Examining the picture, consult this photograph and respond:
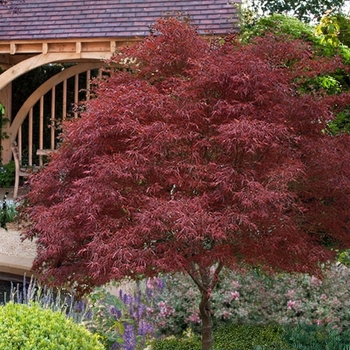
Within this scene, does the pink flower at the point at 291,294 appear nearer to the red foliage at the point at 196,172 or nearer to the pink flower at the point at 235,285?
the pink flower at the point at 235,285

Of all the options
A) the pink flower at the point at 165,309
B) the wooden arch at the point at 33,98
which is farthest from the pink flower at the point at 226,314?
the wooden arch at the point at 33,98

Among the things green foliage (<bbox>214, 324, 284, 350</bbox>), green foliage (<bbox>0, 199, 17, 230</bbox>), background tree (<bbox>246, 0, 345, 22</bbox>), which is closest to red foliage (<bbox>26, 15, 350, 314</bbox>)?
green foliage (<bbox>214, 324, 284, 350</bbox>)

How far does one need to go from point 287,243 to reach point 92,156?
128cm

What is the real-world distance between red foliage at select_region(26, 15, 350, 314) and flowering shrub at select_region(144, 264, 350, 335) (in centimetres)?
115

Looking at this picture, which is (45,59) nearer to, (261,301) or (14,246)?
(14,246)

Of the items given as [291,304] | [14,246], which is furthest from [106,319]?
[14,246]

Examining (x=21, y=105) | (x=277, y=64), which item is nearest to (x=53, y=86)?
(x=21, y=105)

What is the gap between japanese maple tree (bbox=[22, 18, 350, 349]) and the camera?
331 centimetres

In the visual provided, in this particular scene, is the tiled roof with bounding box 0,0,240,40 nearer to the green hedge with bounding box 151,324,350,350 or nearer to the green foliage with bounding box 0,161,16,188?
the green foliage with bounding box 0,161,16,188

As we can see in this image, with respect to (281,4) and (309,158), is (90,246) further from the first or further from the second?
(281,4)

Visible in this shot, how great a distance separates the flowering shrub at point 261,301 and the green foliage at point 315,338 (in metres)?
0.12

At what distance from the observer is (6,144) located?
12.6 meters

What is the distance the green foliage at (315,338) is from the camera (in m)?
4.38

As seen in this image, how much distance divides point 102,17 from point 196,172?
24.1 ft
